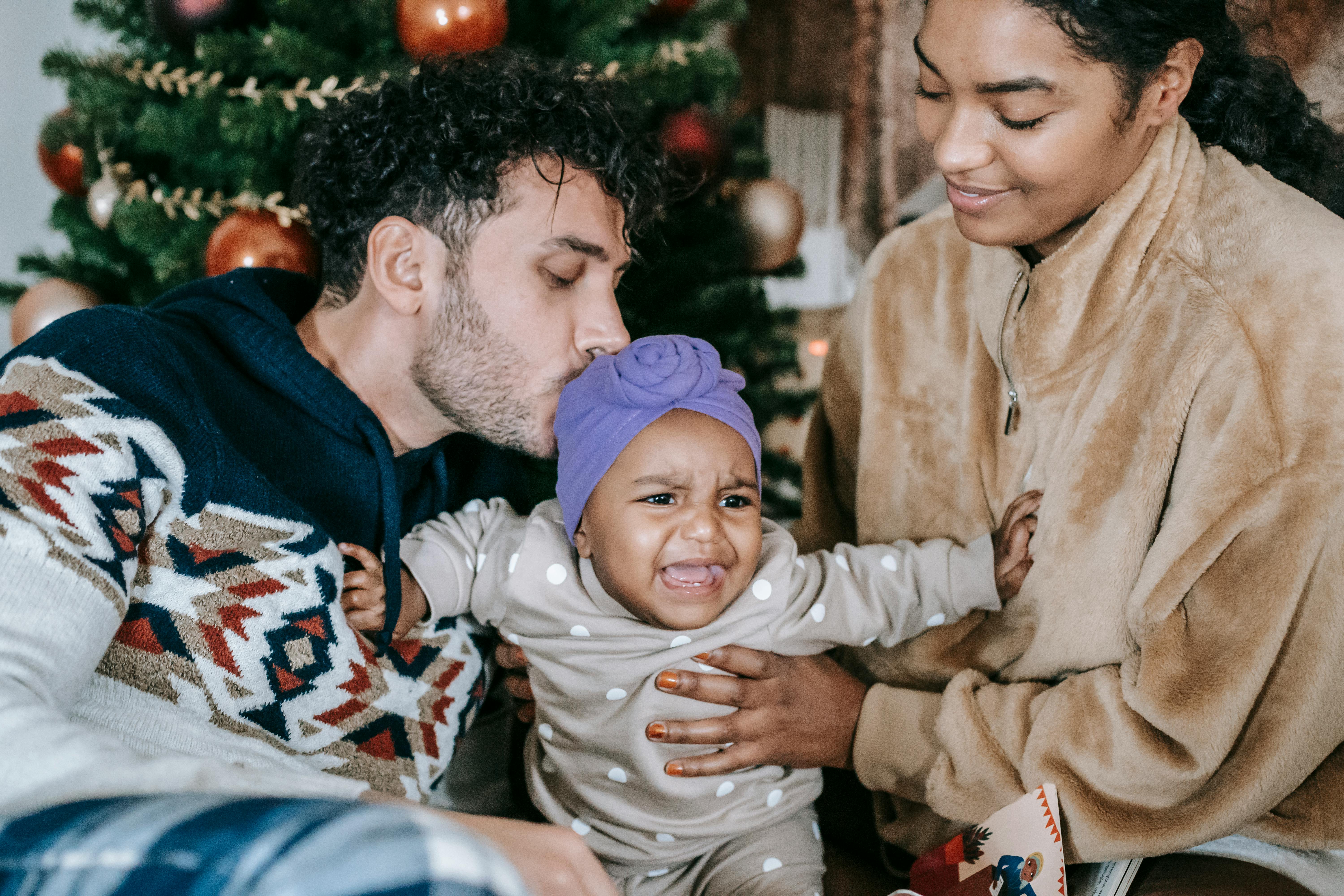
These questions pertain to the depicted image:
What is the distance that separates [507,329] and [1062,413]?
3.04ft

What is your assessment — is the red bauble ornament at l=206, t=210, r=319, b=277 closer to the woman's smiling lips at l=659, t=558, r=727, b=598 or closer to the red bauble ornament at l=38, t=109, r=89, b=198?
the red bauble ornament at l=38, t=109, r=89, b=198

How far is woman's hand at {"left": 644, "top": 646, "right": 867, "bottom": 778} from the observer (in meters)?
1.38

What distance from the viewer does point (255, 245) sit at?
1.83 metres

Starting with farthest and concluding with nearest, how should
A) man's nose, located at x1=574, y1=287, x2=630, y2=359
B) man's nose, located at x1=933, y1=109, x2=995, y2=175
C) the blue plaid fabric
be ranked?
man's nose, located at x1=574, y1=287, x2=630, y2=359 → man's nose, located at x1=933, y1=109, x2=995, y2=175 → the blue plaid fabric

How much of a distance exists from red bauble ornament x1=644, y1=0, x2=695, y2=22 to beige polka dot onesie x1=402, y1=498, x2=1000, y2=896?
1.27 metres

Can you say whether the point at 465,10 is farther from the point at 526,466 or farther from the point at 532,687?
the point at 532,687

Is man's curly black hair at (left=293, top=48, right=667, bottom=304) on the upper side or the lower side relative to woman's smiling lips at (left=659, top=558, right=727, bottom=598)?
upper

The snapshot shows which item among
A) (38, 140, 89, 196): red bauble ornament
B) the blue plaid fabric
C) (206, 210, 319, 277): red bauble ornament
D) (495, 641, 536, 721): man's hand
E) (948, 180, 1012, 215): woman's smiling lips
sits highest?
(948, 180, 1012, 215): woman's smiling lips

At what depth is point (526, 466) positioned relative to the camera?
6.88 feet

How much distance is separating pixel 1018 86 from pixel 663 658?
96cm

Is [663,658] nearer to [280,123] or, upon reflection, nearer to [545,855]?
[545,855]

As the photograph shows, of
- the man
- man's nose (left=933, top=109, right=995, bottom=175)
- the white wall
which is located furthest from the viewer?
the white wall

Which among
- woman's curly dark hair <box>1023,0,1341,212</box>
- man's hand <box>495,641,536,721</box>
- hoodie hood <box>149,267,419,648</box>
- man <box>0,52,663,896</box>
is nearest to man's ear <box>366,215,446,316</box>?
man <box>0,52,663,896</box>

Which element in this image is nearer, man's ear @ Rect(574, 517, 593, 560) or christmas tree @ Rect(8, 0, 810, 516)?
man's ear @ Rect(574, 517, 593, 560)
